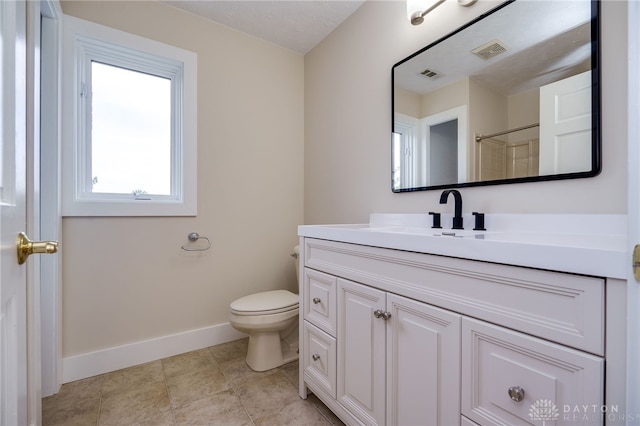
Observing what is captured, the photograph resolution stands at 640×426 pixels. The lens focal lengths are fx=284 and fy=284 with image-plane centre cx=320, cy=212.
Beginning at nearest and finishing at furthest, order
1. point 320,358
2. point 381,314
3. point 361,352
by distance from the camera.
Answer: point 381,314 → point 361,352 → point 320,358

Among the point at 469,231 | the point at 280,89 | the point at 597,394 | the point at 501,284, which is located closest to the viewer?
the point at 597,394

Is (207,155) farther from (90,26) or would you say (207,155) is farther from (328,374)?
(328,374)

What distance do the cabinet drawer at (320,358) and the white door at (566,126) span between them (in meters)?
1.16

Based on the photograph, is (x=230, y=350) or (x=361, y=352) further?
(x=230, y=350)

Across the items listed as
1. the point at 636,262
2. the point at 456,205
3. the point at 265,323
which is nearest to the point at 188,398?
the point at 265,323

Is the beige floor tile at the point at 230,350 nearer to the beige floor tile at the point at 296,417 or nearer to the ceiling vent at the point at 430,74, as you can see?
the beige floor tile at the point at 296,417

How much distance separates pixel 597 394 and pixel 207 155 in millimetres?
2187

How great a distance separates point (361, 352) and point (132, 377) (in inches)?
57.9

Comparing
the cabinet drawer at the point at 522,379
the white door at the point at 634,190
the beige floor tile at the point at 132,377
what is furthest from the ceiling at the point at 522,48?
the beige floor tile at the point at 132,377

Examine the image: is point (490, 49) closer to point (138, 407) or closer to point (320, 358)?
A: point (320, 358)

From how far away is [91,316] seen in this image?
1723 millimetres

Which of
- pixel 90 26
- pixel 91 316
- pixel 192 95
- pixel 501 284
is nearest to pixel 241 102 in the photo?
pixel 192 95

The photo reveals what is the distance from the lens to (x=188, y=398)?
150cm

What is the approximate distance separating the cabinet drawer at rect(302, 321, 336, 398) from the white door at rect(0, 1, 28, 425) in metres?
0.99
